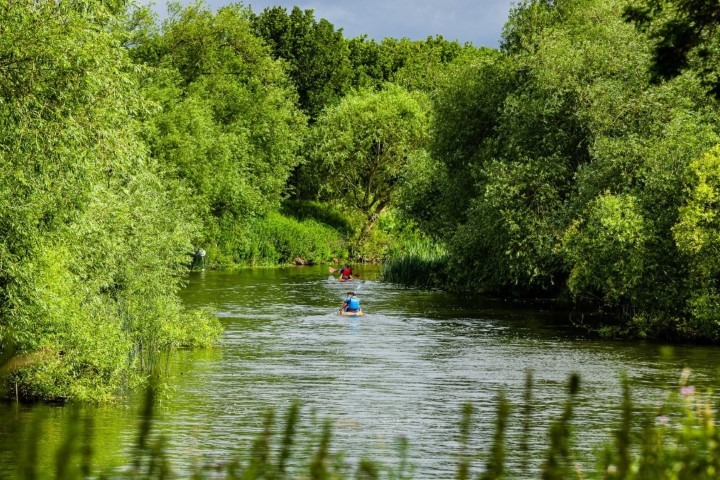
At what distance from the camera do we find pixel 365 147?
267 feet

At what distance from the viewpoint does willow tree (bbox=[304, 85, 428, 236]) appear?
80.9 meters

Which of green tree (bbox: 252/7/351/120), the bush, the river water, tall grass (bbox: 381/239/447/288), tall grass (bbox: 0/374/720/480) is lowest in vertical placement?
the river water

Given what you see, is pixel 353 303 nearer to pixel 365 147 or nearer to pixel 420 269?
pixel 420 269

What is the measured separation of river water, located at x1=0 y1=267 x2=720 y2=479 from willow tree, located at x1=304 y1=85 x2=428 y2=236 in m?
33.8

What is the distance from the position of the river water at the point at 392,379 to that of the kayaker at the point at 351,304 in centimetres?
59

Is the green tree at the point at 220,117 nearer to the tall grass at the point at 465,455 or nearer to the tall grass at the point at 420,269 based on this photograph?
the tall grass at the point at 420,269

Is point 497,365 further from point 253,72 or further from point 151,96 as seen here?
point 253,72

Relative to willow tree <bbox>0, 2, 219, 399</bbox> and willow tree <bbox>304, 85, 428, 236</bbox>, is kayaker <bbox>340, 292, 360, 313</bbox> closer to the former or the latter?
willow tree <bbox>0, 2, 219, 399</bbox>

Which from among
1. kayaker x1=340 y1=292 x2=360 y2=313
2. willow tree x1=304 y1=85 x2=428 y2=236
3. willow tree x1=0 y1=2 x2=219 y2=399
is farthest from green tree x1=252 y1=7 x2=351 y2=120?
willow tree x1=0 y1=2 x2=219 y2=399

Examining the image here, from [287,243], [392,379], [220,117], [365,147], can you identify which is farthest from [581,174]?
[365,147]

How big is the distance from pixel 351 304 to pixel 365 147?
134ft

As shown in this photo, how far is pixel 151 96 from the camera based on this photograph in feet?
195

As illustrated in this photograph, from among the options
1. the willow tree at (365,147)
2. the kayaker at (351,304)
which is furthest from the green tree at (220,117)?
the kayaker at (351,304)

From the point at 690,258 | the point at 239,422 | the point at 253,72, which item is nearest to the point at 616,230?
the point at 690,258
